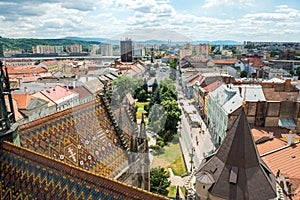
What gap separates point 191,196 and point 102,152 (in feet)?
25.2

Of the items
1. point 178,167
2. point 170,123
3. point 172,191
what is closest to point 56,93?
point 170,123

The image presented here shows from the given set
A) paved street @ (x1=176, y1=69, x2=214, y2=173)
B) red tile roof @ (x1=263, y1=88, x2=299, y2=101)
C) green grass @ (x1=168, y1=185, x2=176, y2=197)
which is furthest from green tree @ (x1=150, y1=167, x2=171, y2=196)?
red tile roof @ (x1=263, y1=88, x2=299, y2=101)

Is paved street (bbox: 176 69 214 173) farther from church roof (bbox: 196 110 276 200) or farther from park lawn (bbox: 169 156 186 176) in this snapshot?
church roof (bbox: 196 110 276 200)

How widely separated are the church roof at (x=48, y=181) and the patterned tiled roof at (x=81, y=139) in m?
2.77

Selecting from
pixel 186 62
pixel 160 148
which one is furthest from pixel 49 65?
pixel 160 148

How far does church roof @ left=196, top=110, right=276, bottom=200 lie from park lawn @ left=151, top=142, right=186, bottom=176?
57.8ft

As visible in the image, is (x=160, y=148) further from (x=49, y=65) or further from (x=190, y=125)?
(x=49, y=65)

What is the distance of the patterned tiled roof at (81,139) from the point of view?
14.0 metres

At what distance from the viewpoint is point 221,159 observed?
17.5 metres

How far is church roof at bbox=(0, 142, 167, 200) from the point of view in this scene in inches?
351

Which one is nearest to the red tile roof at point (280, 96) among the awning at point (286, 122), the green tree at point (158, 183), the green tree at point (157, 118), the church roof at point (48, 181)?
the awning at point (286, 122)

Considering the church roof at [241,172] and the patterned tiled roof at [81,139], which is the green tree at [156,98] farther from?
the church roof at [241,172]

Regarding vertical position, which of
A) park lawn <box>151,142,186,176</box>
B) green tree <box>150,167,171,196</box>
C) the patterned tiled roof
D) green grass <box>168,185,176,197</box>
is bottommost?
park lawn <box>151,142,186,176</box>

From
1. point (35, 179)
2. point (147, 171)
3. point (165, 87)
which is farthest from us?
point (165, 87)
